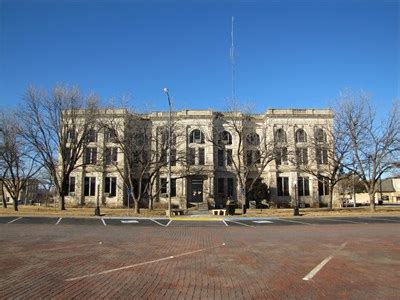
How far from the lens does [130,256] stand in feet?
39.4

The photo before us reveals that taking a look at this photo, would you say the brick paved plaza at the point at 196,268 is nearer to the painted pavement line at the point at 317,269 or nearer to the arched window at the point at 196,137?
the painted pavement line at the point at 317,269

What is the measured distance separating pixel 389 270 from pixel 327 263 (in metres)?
1.58

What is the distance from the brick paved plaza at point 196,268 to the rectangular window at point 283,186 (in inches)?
1548

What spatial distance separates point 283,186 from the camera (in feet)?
182

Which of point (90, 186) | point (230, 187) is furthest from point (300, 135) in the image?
point (90, 186)

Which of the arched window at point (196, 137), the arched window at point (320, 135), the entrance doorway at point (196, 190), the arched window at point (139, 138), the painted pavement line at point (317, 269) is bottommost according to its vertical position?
the painted pavement line at point (317, 269)

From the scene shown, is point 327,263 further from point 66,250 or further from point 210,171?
point 210,171

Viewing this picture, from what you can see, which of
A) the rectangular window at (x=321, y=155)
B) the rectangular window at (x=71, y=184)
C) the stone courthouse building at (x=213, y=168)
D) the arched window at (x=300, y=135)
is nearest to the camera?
the rectangular window at (x=321, y=155)

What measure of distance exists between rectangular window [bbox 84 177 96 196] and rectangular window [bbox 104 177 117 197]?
1.64 m

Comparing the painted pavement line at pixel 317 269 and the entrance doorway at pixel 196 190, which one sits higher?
the entrance doorway at pixel 196 190

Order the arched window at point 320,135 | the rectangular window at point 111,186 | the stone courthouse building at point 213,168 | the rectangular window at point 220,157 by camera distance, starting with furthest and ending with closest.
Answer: the rectangular window at point 220,157 → the rectangular window at point 111,186 → the stone courthouse building at point 213,168 → the arched window at point 320,135

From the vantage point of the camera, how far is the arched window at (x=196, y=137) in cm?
5588

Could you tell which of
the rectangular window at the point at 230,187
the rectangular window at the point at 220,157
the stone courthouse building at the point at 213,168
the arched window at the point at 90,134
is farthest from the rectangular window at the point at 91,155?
the rectangular window at the point at 230,187

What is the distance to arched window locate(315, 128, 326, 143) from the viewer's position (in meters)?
44.2
